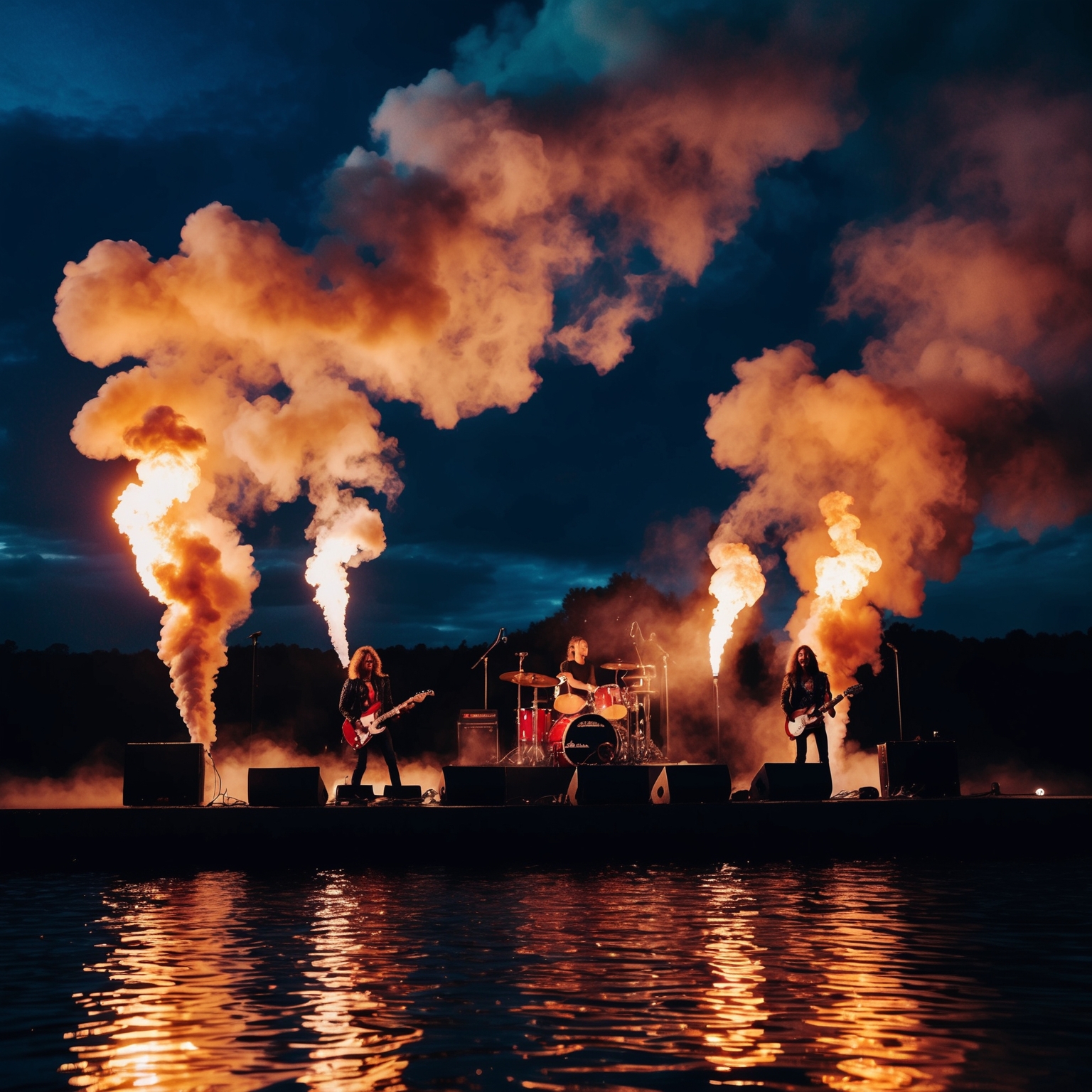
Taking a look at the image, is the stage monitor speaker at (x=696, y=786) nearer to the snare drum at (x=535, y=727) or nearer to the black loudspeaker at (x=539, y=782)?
the black loudspeaker at (x=539, y=782)

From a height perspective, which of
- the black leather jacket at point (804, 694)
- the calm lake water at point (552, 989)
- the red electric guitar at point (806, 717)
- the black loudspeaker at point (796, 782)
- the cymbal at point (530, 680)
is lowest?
the calm lake water at point (552, 989)

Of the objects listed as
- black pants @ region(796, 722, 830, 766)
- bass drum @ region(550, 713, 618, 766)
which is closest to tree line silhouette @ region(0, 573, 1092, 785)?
bass drum @ region(550, 713, 618, 766)

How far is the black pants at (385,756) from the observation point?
15711mm

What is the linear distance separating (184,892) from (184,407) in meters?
10.8

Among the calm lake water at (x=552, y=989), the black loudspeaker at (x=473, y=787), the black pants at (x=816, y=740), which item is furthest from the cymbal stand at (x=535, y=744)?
the calm lake water at (x=552, y=989)

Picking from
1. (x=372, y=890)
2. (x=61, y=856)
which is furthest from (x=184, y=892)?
(x=61, y=856)

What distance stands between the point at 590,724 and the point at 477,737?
300 cm

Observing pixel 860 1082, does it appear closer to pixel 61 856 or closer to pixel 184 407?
pixel 61 856

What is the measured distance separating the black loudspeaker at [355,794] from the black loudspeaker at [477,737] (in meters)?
4.05

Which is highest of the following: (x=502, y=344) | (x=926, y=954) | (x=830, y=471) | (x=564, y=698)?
(x=502, y=344)

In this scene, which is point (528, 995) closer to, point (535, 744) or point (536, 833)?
point (536, 833)

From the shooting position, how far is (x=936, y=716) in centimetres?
4116

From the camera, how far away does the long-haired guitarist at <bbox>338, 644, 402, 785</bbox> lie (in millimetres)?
16078

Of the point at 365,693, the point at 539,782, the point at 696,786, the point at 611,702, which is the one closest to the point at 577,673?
the point at 611,702
